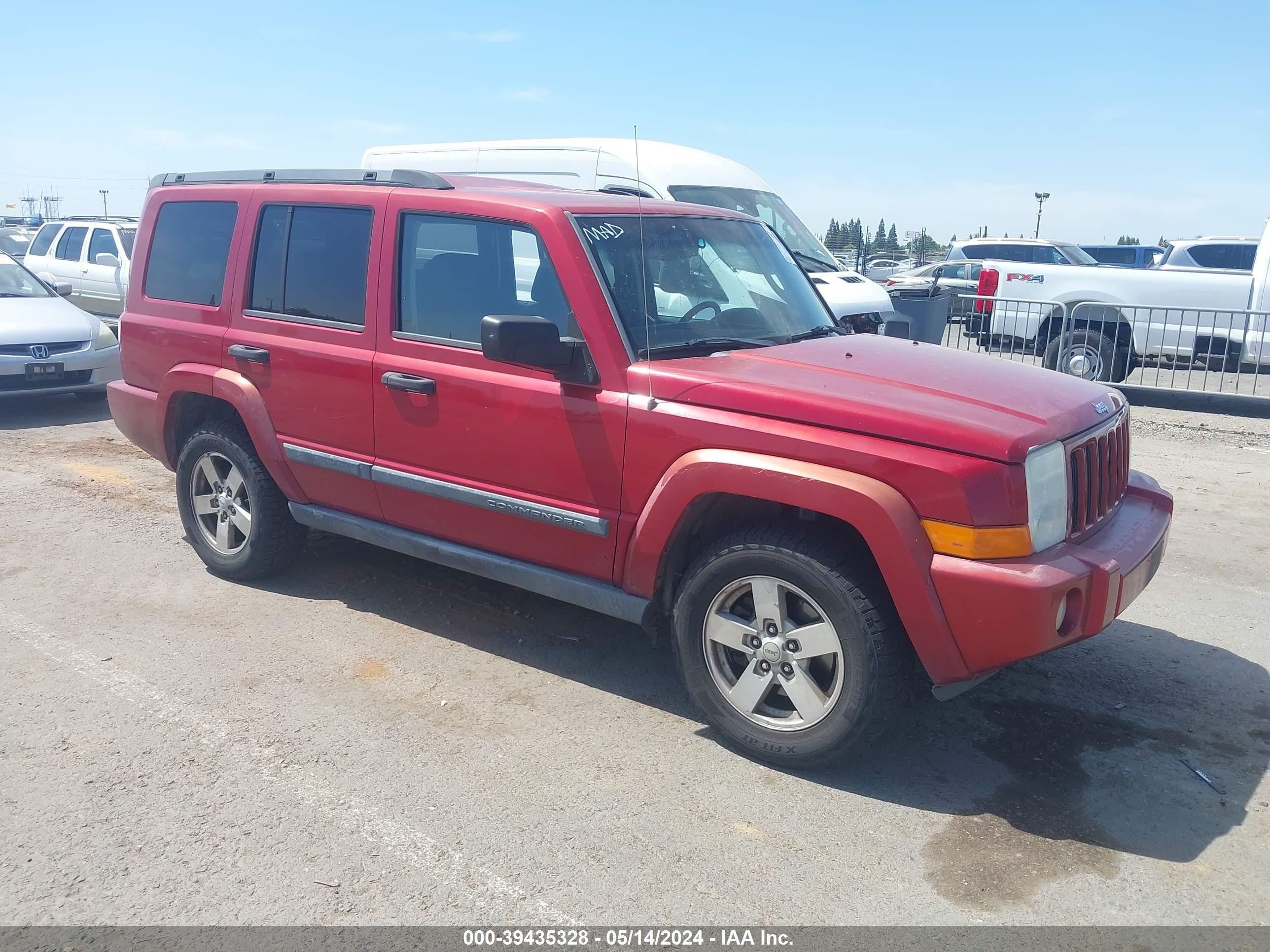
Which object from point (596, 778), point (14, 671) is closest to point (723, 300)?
point (596, 778)

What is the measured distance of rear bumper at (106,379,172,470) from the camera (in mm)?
5797

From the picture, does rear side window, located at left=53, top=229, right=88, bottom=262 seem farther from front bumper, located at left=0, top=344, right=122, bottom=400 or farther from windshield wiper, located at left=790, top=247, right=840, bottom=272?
windshield wiper, located at left=790, top=247, right=840, bottom=272

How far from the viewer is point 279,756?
3.81m

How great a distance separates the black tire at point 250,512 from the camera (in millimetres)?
5340

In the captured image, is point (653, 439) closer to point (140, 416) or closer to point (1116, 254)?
point (140, 416)

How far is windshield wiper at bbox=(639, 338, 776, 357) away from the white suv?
12.6 meters

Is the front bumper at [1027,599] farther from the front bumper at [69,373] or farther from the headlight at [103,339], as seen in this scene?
the headlight at [103,339]

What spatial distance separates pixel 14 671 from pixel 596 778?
2622mm

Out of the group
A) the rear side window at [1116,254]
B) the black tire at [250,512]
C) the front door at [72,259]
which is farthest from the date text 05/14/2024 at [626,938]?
the rear side window at [1116,254]

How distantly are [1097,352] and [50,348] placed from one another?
11222 millimetres

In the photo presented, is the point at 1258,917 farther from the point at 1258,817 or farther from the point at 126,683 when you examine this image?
the point at 126,683

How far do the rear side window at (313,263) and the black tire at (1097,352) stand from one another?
9668mm

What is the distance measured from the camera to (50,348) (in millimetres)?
10102

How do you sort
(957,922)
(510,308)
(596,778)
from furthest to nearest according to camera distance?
(510,308), (596,778), (957,922)
